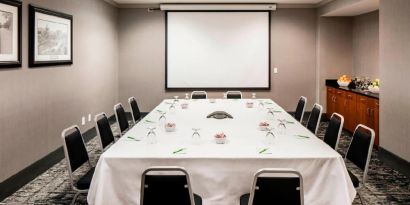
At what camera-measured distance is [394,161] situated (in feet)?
15.9

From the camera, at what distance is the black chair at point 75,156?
294 centimetres

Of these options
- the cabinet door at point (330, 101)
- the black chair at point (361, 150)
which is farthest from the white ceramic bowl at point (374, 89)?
the black chair at point (361, 150)

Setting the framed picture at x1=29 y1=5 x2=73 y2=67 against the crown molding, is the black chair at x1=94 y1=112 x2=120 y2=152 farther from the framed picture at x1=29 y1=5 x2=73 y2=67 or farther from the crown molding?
the crown molding

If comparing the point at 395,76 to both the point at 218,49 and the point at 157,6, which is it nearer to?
the point at 218,49

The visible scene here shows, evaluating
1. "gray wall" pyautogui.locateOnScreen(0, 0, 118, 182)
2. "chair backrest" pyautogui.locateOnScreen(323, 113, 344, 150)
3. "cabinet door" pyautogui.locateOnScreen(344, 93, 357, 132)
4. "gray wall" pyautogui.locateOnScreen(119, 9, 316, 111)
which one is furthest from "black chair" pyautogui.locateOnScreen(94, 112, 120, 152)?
"gray wall" pyautogui.locateOnScreen(119, 9, 316, 111)

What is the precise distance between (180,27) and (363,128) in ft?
20.7

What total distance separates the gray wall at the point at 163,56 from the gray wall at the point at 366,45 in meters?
0.92

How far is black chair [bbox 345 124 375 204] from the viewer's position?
9.73 ft

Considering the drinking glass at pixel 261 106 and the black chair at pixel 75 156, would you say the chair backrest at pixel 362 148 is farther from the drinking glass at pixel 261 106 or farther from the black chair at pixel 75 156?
the black chair at pixel 75 156

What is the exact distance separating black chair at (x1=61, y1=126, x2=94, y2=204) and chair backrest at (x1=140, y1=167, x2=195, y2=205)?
896mm

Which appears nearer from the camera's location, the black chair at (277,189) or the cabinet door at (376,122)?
the black chair at (277,189)

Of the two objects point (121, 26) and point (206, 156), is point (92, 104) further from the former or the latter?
point (206, 156)

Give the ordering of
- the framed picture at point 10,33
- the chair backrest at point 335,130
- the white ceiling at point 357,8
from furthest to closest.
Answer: the white ceiling at point 357,8 < the framed picture at point 10,33 < the chair backrest at point 335,130

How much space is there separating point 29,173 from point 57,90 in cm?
134
